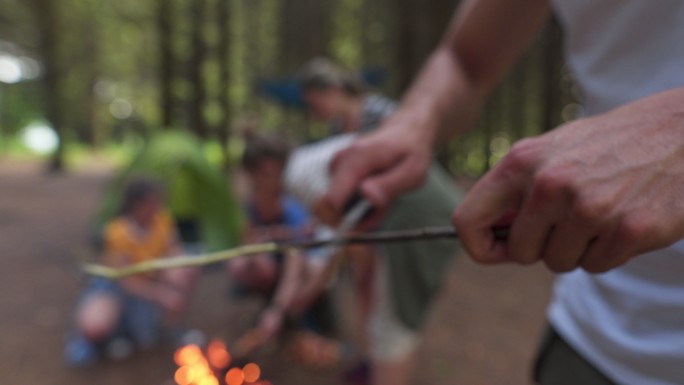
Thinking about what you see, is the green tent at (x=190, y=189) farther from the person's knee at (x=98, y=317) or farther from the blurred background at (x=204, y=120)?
the person's knee at (x=98, y=317)

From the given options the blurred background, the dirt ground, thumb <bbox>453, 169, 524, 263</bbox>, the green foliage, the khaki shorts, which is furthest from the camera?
the green foliage

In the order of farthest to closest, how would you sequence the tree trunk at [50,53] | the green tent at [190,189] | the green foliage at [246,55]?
1. the tree trunk at [50,53]
2. the green foliage at [246,55]
3. the green tent at [190,189]

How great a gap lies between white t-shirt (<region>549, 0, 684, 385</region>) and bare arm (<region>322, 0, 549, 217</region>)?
0.82 ft

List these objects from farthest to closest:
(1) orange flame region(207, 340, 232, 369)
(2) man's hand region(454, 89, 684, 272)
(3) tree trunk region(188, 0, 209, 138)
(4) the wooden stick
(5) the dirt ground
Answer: (3) tree trunk region(188, 0, 209, 138) < (5) the dirt ground < (1) orange flame region(207, 340, 232, 369) < (4) the wooden stick < (2) man's hand region(454, 89, 684, 272)

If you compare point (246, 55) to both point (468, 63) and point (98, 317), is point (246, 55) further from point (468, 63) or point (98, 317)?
point (468, 63)

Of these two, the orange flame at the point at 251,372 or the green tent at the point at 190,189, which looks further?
the green tent at the point at 190,189

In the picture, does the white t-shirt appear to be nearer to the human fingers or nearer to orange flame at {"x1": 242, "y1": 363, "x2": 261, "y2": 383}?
the human fingers

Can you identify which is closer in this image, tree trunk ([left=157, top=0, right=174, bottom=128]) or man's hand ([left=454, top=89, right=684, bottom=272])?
man's hand ([left=454, top=89, right=684, bottom=272])

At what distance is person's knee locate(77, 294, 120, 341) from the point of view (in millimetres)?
4203

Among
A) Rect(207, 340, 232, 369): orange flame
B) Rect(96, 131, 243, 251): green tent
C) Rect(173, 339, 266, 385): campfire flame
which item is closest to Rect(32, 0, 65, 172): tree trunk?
Rect(96, 131, 243, 251): green tent

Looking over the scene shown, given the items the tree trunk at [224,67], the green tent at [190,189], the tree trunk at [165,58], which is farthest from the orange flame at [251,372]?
the tree trunk at [224,67]

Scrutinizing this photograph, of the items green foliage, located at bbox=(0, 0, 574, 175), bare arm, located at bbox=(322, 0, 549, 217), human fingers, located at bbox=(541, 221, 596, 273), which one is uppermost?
human fingers, located at bbox=(541, 221, 596, 273)

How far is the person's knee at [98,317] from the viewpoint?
420cm

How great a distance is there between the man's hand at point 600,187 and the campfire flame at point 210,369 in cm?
262
